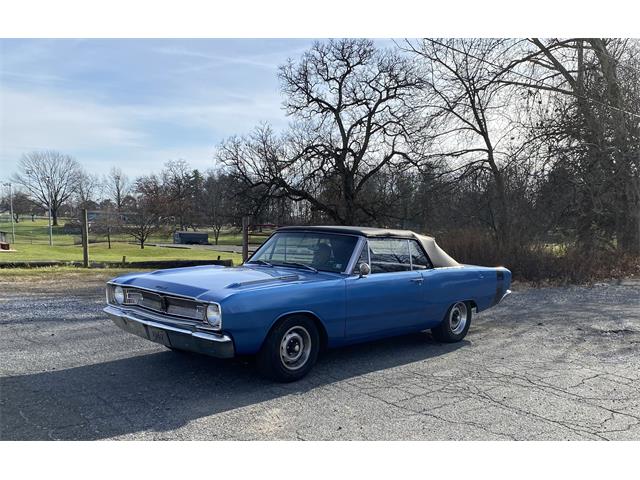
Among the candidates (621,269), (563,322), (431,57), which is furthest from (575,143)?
(563,322)

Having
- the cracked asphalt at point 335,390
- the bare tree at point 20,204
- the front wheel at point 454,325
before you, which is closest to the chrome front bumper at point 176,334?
the cracked asphalt at point 335,390

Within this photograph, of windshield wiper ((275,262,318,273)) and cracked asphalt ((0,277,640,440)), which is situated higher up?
windshield wiper ((275,262,318,273))

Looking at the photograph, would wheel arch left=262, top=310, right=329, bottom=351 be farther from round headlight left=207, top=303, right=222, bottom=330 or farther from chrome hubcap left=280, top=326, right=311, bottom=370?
round headlight left=207, top=303, right=222, bottom=330

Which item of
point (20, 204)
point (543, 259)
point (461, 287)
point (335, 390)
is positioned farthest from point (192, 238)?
point (335, 390)

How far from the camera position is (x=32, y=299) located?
31.6 feet

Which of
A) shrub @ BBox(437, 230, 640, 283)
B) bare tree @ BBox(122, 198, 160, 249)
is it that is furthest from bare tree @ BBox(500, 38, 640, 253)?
bare tree @ BBox(122, 198, 160, 249)

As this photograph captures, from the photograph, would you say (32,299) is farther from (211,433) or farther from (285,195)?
(285,195)

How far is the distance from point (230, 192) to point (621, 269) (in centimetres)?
2247

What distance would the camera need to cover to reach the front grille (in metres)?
4.66

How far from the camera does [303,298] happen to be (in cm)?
495

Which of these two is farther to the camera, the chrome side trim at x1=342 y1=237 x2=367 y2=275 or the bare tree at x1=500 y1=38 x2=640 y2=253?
the bare tree at x1=500 y1=38 x2=640 y2=253

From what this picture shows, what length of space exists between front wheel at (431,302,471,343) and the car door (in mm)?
553

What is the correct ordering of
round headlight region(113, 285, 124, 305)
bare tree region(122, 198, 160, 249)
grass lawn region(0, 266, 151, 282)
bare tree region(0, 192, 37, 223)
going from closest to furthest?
round headlight region(113, 285, 124, 305) < grass lawn region(0, 266, 151, 282) < bare tree region(122, 198, 160, 249) < bare tree region(0, 192, 37, 223)

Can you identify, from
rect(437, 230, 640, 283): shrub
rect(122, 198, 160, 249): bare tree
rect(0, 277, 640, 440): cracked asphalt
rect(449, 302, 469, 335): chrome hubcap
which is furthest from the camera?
rect(122, 198, 160, 249): bare tree
